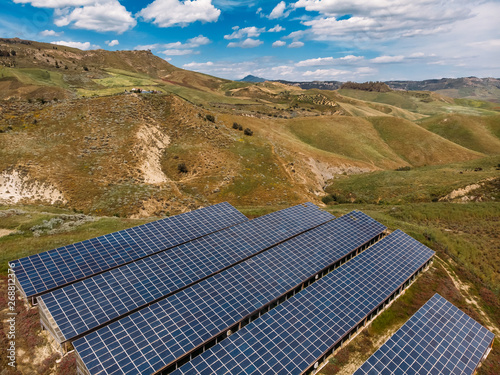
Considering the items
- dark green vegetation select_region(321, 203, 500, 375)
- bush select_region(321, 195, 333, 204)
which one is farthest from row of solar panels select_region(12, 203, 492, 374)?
bush select_region(321, 195, 333, 204)

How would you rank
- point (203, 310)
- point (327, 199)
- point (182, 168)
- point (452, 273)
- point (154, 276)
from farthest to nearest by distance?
point (182, 168), point (327, 199), point (452, 273), point (154, 276), point (203, 310)

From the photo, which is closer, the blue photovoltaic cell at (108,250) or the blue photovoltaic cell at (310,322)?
the blue photovoltaic cell at (310,322)

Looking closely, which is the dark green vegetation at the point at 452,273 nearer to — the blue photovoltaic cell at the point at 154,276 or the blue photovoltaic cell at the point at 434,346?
the blue photovoltaic cell at the point at 434,346

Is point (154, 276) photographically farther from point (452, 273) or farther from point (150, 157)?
point (150, 157)

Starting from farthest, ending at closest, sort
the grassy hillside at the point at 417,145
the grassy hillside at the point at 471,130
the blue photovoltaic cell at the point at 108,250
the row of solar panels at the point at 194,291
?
1. the grassy hillside at the point at 471,130
2. the grassy hillside at the point at 417,145
3. the blue photovoltaic cell at the point at 108,250
4. the row of solar panels at the point at 194,291

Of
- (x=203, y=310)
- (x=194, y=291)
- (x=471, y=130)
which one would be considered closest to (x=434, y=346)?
(x=203, y=310)

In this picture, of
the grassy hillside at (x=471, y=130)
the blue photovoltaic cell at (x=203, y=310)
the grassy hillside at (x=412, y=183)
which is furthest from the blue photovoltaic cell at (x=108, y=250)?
the grassy hillside at (x=471, y=130)

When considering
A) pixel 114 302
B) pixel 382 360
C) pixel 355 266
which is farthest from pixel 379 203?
pixel 114 302

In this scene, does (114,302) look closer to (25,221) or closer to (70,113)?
(25,221)
